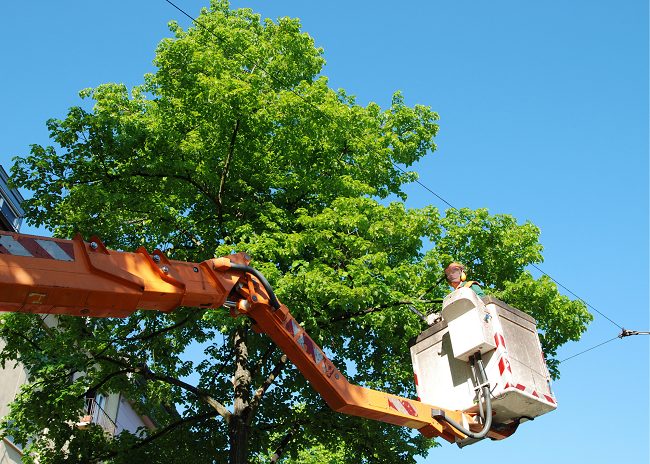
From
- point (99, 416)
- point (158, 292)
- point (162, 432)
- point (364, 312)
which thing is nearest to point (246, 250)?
point (364, 312)

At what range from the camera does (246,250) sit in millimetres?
10094

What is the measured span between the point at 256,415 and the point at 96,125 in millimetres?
6532

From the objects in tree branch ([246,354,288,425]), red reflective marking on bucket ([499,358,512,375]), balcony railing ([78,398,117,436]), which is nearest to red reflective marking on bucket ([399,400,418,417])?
red reflective marking on bucket ([499,358,512,375])

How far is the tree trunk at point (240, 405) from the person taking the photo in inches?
405

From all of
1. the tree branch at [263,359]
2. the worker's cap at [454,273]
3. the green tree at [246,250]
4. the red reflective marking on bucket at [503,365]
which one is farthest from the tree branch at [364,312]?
the red reflective marking on bucket at [503,365]

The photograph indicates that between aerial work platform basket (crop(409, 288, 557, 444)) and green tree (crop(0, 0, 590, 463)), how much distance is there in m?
2.91

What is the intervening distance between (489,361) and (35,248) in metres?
4.40

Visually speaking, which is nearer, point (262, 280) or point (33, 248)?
point (33, 248)

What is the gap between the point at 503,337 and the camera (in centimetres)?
605

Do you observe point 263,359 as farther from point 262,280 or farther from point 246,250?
point 262,280

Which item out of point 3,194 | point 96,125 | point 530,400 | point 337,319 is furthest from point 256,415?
point 3,194

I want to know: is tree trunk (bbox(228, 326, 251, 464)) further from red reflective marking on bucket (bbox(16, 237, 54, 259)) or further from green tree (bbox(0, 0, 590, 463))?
red reflective marking on bucket (bbox(16, 237, 54, 259))

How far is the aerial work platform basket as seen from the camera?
19.4 feet

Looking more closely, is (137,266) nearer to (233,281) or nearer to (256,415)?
(233,281)
